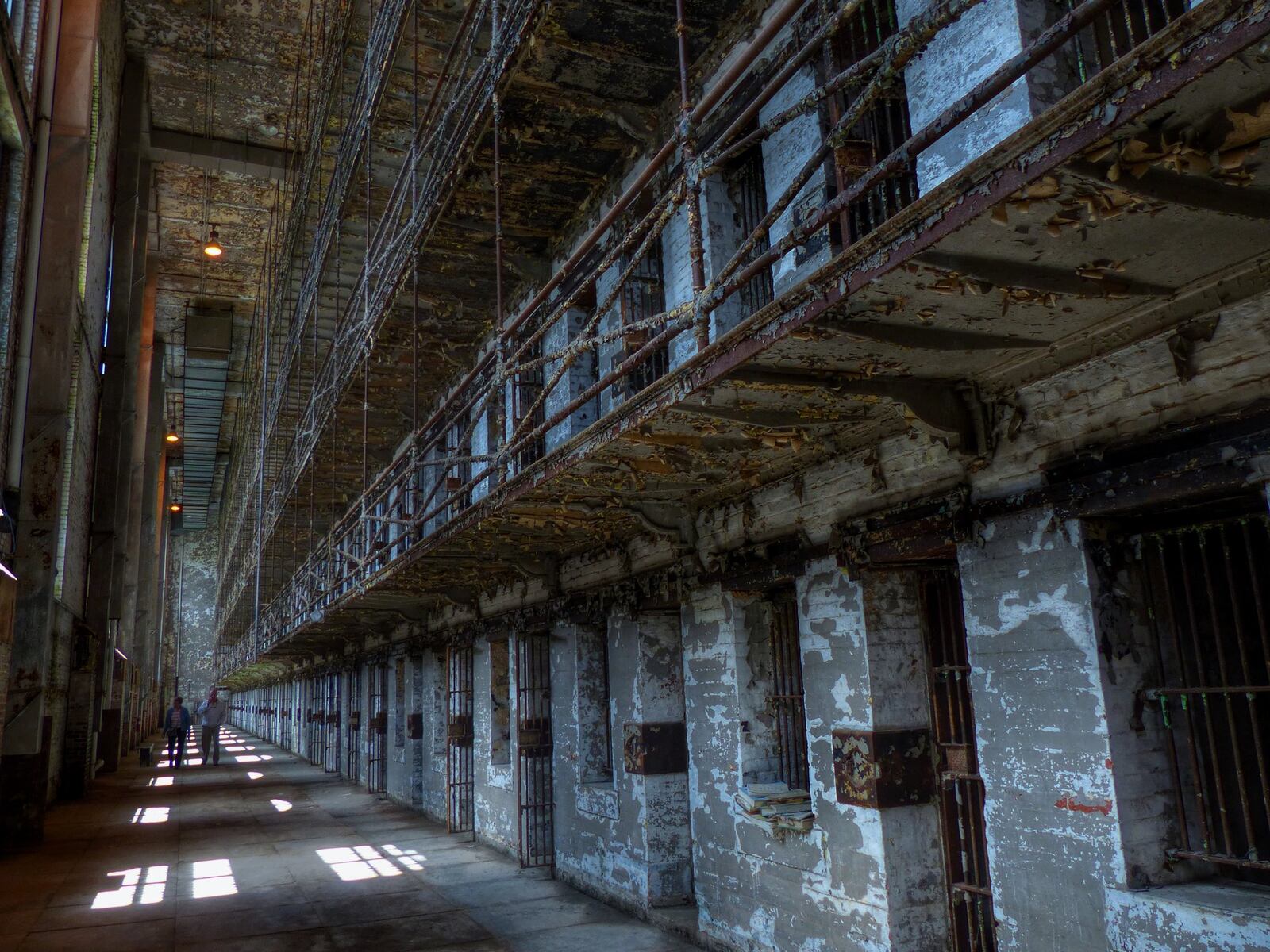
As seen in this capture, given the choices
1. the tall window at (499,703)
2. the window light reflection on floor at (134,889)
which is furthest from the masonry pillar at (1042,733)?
the window light reflection on floor at (134,889)

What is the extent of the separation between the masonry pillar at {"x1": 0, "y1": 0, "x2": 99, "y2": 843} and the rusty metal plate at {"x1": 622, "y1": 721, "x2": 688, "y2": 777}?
279 inches

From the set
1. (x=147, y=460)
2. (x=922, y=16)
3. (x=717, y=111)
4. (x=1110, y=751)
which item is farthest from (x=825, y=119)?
(x=147, y=460)

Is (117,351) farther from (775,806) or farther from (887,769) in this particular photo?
(887,769)

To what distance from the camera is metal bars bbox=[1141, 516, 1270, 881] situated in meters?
3.65

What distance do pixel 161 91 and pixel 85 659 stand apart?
9.84m

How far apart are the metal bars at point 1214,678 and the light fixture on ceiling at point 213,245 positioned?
2053 centimetres

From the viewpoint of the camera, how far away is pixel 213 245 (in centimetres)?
2041

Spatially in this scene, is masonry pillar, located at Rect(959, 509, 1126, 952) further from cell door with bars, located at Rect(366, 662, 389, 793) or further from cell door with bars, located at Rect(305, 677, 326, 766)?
cell door with bars, located at Rect(305, 677, 326, 766)

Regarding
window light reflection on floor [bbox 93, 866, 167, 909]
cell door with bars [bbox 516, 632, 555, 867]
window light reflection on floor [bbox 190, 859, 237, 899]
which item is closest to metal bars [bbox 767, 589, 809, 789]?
cell door with bars [bbox 516, 632, 555, 867]

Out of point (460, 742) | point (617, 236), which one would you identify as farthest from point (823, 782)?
Result: point (460, 742)

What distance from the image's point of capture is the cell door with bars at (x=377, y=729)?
1630 cm

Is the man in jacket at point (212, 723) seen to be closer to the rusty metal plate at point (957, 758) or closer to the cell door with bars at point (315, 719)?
the cell door with bars at point (315, 719)

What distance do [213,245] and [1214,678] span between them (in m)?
21.0

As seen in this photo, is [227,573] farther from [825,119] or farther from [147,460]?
[825,119]
